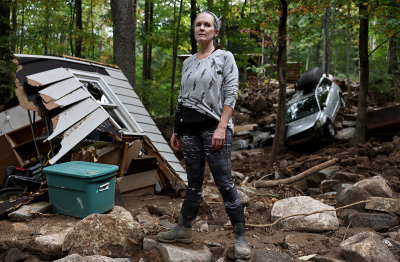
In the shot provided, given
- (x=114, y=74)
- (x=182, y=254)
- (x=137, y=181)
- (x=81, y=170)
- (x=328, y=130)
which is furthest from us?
(x=328, y=130)

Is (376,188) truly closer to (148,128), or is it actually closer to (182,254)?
(182,254)

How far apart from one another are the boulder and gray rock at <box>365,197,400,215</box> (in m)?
3.04

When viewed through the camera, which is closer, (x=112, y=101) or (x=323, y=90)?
(x=112, y=101)

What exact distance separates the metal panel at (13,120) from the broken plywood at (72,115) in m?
2.19

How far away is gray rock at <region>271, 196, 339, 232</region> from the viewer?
380 cm

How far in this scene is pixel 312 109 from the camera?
11320mm

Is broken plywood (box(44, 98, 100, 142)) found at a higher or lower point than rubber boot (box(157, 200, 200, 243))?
higher

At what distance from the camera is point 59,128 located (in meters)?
4.80

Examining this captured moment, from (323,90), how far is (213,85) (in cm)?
1058

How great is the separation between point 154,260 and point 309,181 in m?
4.53

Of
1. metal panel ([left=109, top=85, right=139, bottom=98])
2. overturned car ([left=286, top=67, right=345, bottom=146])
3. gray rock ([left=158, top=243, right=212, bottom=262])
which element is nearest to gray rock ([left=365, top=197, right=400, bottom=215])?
gray rock ([left=158, top=243, right=212, bottom=262])

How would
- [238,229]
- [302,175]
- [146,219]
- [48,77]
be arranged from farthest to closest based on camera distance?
[302,175]
[48,77]
[146,219]
[238,229]

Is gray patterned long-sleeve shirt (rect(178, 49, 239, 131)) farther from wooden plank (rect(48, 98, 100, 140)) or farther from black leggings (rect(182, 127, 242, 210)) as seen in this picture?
A: wooden plank (rect(48, 98, 100, 140))

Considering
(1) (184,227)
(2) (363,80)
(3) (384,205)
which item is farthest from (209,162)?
(2) (363,80)
